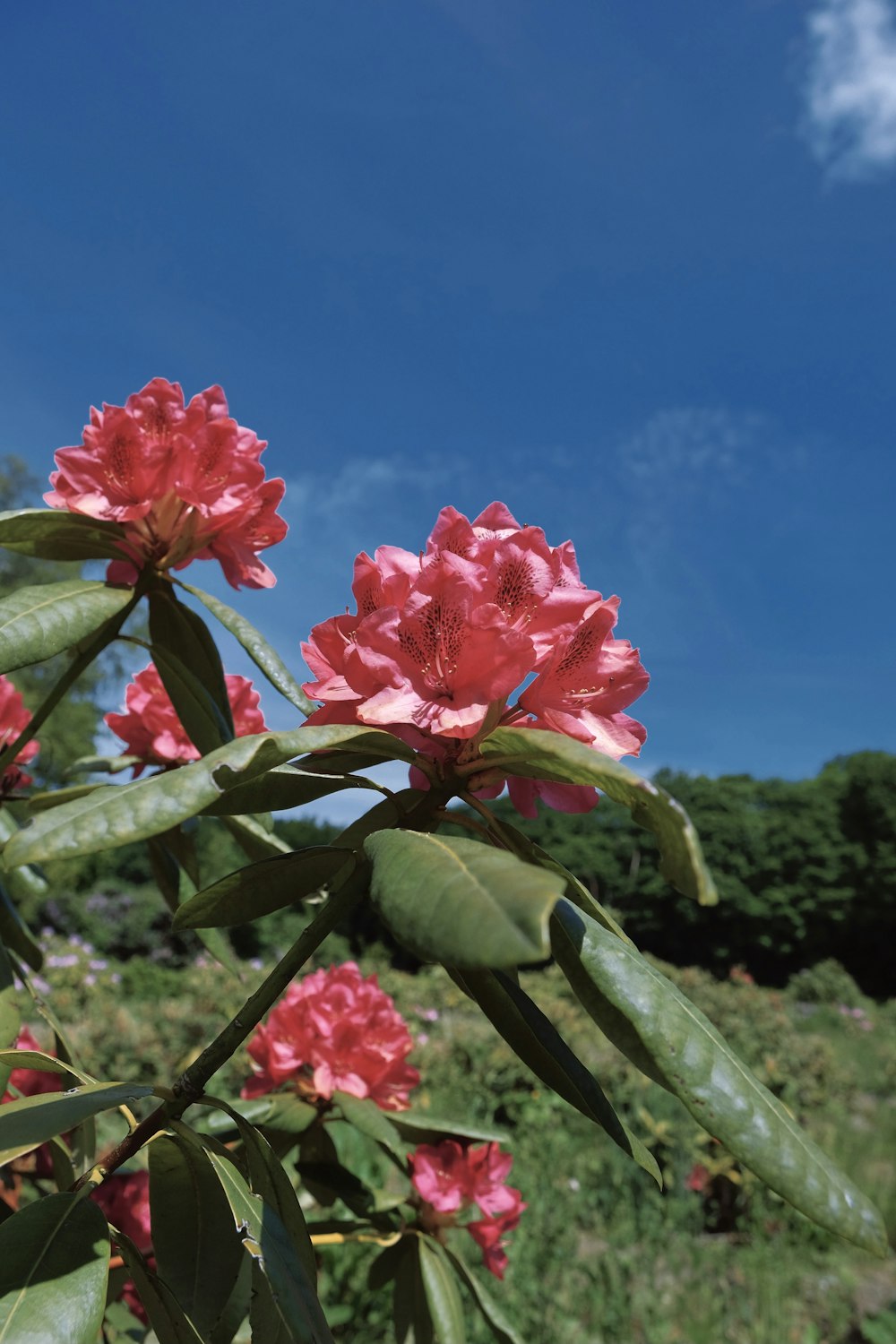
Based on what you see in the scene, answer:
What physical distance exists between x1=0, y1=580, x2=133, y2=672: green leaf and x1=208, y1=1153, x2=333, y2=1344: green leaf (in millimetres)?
573

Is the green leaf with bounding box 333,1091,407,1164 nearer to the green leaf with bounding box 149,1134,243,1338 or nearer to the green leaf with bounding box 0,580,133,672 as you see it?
the green leaf with bounding box 149,1134,243,1338

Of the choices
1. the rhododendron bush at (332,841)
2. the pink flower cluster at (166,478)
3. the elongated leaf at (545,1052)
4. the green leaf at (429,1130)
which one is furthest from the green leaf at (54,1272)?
the green leaf at (429,1130)

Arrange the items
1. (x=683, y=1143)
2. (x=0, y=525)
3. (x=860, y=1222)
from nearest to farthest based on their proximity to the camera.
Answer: (x=860, y=1222)
(x=0, y=525)
(x=683, y=1143)

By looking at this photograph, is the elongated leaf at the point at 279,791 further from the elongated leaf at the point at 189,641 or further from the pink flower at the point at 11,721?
the pink flower at the point at 11,721

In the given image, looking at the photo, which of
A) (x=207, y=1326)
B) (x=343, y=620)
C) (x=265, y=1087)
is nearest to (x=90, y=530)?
(x=343, y=620)

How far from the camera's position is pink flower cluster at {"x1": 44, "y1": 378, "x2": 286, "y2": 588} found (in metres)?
1.18

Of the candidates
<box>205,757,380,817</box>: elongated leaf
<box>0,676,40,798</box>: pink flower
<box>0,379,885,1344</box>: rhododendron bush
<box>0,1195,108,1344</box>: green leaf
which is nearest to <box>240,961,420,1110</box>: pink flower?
<box>0,379,885,1344</box>: rhododendron bush

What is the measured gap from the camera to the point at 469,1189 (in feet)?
5.38

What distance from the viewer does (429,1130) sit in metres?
1.62

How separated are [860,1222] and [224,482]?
3.57 ft

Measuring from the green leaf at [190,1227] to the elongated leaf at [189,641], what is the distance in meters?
0.61

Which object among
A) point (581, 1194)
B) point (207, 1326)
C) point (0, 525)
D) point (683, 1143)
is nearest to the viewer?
point (207, 1326)

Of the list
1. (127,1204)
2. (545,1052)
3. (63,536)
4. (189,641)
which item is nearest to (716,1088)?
(545,1052)

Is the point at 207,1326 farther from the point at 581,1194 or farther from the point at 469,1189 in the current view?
the point at 581,1194
